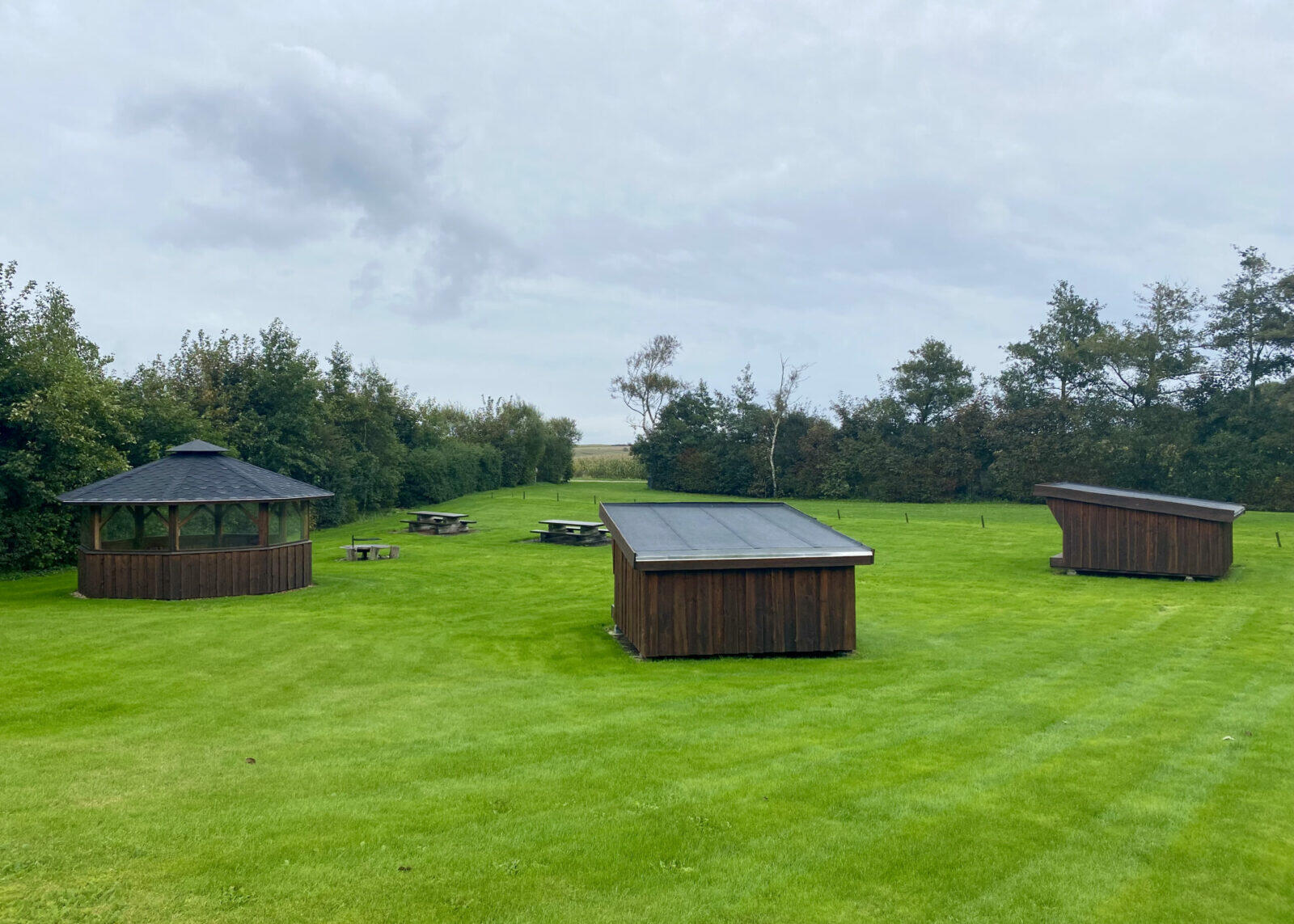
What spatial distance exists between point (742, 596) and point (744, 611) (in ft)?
0.68

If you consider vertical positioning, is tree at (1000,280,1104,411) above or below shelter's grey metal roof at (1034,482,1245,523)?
above

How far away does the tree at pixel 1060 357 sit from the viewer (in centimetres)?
4706

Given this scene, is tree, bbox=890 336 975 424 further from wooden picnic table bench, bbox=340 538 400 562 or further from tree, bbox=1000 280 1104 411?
wooden picnic table bench, bbox=340 538 400 562

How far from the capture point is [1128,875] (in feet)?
16.5

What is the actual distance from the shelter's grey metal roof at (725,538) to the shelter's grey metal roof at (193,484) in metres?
7.79

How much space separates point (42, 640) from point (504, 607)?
274 inches

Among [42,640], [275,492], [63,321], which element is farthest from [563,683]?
[63,321]

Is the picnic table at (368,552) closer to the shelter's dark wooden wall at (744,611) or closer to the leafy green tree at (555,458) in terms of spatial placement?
the shelter's dark wooden wall at (744,611)

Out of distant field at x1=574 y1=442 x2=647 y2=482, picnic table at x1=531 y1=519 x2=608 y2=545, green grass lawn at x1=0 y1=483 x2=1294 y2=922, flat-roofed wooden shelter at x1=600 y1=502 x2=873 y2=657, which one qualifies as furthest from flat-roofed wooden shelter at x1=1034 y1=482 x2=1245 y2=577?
distant field at x1=574 y1=442 x2=647 y2=482

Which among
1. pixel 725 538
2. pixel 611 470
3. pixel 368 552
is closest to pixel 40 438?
pixel 368 552

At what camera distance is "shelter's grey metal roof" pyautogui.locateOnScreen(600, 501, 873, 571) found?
11.5 metres

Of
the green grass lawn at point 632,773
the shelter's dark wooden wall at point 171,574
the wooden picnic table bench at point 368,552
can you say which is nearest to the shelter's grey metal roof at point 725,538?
the green grass lawn at point 632,773

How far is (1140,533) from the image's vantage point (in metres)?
19.6

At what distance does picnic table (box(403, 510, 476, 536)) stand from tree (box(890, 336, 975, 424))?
29429mm
